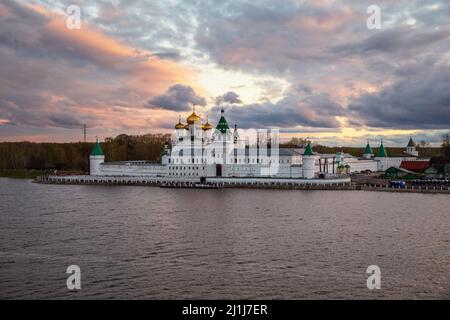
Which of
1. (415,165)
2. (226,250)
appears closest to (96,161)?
(415,165)

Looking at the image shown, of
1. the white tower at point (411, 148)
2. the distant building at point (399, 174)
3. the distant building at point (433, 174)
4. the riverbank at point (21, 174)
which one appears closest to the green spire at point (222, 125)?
the distant building at point (399, 174)

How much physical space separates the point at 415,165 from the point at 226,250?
1650 inches

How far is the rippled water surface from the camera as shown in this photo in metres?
11.3

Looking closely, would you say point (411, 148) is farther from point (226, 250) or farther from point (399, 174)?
point (226, 250)

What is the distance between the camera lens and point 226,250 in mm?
14766

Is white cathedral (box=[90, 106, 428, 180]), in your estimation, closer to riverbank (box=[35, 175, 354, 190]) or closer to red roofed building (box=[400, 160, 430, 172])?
riverbank (box=[35, 175, 354, 190])

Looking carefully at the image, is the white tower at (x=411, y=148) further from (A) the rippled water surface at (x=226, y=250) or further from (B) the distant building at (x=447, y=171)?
(A) the rippled water surface at (x=226, y=250)

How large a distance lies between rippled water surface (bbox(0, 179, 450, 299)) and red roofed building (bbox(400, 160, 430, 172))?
26707mm
